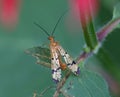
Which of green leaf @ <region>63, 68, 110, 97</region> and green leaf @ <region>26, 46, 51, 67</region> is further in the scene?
green leaf @ <region>26, 46, 51, 67</region>

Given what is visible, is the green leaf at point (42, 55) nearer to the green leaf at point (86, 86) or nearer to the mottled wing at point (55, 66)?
the mottled wing at point (55, 66)

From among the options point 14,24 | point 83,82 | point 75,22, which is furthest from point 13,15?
point 83,82

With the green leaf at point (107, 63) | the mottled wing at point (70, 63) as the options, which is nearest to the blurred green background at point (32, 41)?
the green leaf at point (107, 63)

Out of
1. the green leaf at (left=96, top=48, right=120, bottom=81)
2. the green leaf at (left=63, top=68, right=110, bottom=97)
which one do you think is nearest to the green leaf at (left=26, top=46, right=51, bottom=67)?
the green leaf at (left=63, top=68, right=110, bottom=97)

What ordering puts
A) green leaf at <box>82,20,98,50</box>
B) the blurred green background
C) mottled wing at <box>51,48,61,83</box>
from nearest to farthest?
mottled wing at <box>51,48,61,83</box>, green leaf at <box>82,20,98,50</box>, the blurred green background

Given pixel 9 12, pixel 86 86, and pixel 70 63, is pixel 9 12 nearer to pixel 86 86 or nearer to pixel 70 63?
pixel 70 63

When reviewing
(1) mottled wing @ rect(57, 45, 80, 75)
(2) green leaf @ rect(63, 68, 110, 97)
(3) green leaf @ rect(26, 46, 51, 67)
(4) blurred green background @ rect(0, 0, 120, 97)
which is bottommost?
(2) green leaf @ rect(63, 68, 110, 97)

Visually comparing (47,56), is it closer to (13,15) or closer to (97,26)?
(13,15)

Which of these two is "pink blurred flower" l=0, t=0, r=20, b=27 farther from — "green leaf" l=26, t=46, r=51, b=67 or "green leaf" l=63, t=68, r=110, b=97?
"green leaf" l=63, t=68, r=110, b=97
